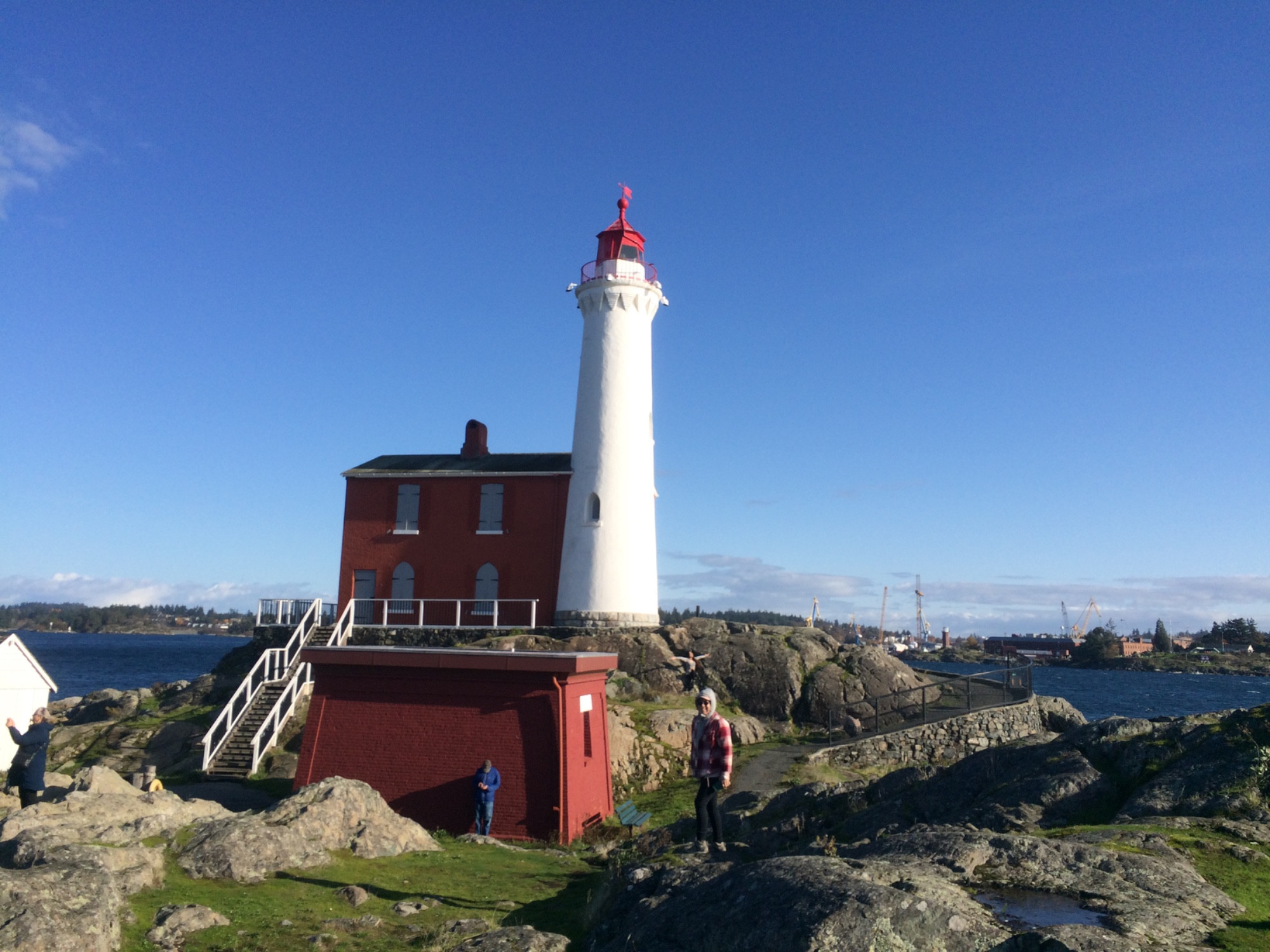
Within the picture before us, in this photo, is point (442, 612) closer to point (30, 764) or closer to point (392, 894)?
point (30, 764)

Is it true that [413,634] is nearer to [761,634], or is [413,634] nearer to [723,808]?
[761,634]

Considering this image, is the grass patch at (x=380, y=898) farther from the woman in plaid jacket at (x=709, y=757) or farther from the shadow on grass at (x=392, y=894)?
the woman in plaid jacket at (x=709, y=757)

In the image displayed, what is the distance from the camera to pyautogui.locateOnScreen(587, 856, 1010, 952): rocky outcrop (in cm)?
481

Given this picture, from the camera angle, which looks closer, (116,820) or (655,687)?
(116,820)

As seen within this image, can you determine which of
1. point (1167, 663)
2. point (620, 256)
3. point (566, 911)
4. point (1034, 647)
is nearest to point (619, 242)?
point (620, 256)

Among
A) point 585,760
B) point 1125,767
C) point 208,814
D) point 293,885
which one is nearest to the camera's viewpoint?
point 293,885

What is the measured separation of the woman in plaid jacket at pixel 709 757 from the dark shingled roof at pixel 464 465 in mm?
21990

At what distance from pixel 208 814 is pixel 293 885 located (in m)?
3.19

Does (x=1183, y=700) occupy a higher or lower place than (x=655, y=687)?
lower

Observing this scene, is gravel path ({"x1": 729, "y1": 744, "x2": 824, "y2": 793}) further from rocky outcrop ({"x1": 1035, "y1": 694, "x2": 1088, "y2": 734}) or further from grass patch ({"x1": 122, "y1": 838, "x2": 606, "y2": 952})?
grass patch ({"x1": 122, "y1": 838, "x2": 606, "y2": 952})

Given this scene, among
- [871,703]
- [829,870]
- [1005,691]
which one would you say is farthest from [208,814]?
[1005,691]

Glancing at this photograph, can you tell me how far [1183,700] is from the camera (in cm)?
8169

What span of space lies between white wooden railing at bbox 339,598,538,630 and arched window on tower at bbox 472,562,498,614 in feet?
0.08

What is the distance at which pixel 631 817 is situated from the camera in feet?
51.9
